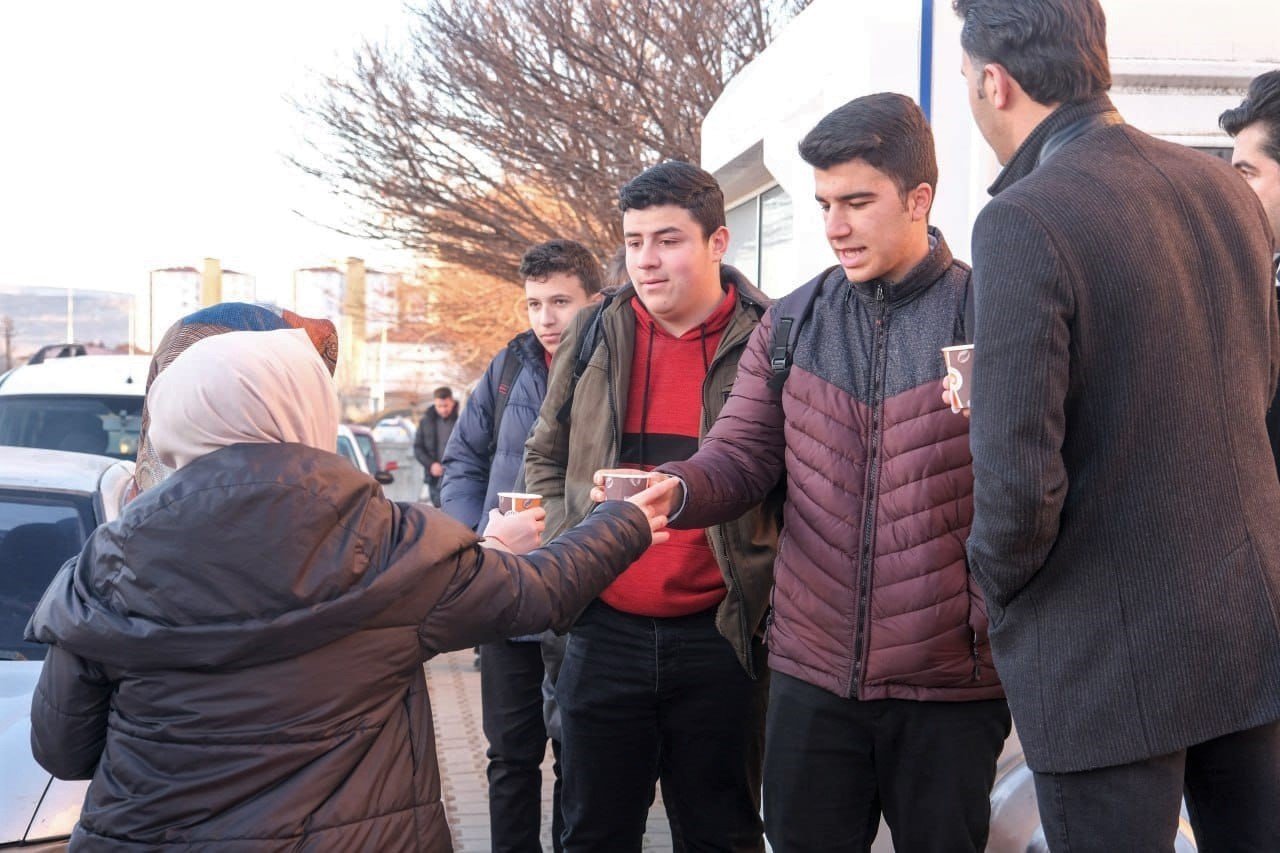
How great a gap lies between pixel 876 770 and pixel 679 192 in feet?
5.53

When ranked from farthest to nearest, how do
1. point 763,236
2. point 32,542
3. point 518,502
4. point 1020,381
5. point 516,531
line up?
point 763,236 → point 32,542 → point 518,502 → point 516,531 → point 1020,381

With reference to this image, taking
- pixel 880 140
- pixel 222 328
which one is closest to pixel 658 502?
pixel 880 140

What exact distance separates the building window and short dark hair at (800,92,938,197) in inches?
71.2

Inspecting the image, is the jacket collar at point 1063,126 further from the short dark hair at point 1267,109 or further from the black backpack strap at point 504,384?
the black backpack strap at point 504,384

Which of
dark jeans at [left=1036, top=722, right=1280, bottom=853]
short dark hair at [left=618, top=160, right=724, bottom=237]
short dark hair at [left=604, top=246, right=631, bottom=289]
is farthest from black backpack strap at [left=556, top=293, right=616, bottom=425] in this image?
dark jeans at [left=1036, top=722, right=1280, bottom=853]

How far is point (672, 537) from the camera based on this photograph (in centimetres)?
376

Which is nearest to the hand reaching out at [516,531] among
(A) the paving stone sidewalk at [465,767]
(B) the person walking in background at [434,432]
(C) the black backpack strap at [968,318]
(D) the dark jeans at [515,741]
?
(C) the black backpack strap at [968,318]

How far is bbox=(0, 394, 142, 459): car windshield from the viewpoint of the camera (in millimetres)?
7402

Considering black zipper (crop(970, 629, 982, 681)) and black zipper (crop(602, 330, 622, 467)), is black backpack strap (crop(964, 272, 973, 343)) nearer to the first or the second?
black zipper (crop(970, 629, 982, 681))

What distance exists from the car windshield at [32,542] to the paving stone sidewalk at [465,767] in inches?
57.9

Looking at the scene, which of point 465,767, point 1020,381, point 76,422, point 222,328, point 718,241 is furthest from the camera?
point 76,422

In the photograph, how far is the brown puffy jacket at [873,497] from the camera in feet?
9.46

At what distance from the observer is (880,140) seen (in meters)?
3.06

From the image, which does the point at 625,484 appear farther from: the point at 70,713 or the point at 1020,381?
the point at 70,713
